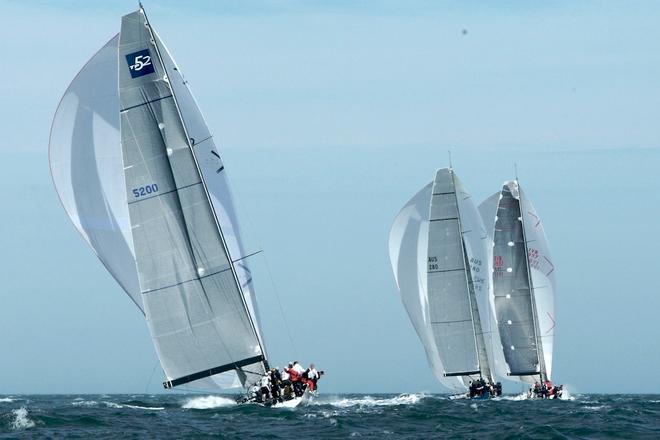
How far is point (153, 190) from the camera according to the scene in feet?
113

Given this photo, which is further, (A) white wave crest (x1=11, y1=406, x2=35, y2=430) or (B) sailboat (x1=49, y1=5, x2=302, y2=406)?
(B) sailboat (x1=49, y1=5, x2=302, y2=406)

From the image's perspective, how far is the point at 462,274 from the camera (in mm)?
50375

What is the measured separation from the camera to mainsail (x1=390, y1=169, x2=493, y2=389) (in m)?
50.1

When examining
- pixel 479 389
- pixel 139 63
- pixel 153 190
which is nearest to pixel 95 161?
pixel 153 190

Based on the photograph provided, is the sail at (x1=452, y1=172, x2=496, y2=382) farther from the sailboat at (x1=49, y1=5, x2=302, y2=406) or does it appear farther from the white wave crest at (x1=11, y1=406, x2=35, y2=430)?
the white wave crest at (x1=11, y1=406, x2=35, y2=430)

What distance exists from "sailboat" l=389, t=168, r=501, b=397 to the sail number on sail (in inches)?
689

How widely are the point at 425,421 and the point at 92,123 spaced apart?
12.0m

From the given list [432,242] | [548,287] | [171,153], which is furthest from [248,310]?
[548,287]

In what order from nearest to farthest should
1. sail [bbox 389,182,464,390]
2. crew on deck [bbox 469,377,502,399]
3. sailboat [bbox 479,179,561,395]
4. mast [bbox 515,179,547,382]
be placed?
1. sail [bbox 389,182,464,390]
2. crew on deck [bbox 469,377,502,399]
3. mast [bbox 515,179,547,382]
4. sailboat [bbox 479,179,561,395]

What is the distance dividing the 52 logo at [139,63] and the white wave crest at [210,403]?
1034 centimetres

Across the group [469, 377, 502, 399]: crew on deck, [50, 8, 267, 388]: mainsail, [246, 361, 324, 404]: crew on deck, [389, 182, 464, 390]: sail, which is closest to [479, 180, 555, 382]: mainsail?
[469, 377, 502, 399]: crew on deck

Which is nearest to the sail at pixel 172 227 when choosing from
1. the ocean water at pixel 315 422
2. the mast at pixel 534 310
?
the ocean water at pixel 315 422

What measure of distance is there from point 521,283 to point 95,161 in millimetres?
25968

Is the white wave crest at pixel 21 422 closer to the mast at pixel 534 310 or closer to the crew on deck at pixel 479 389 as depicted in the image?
the crew on deck at pixel 479 389
